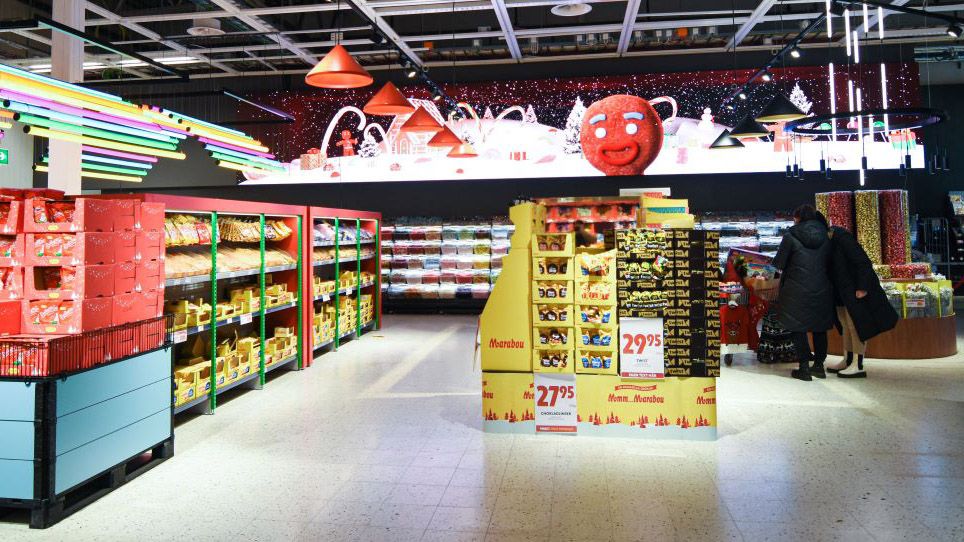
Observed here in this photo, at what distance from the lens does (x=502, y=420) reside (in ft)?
15.8

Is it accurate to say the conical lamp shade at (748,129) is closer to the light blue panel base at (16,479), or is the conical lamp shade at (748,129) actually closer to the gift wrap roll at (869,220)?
the gift wrap roll at (869,220)

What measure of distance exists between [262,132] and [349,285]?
558cm

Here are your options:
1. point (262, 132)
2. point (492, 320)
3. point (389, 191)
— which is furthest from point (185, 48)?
point (492, 320)

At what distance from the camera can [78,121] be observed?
20.7ft

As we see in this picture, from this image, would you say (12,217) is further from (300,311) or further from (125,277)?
(300,311)

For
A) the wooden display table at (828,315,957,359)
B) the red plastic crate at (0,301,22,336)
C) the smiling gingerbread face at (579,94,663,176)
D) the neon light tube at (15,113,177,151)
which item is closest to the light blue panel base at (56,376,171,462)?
the red plastic crate at (0,301,22,336)

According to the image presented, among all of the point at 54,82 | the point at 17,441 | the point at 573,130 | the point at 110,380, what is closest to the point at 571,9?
the point at 573,130

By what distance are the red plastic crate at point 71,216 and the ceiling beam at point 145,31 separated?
22.6 feet

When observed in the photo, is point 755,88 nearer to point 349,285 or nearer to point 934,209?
point 934,209

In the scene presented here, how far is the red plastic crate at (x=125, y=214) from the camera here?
4039mm

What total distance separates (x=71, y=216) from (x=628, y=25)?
347 inches

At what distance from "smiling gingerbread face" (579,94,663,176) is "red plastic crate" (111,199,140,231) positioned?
130 inches

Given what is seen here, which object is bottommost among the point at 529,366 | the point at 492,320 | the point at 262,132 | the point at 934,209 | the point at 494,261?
the point at 529,366

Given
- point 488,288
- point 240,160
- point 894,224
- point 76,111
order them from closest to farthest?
1. point 76,111
2. point 894,224
3. point 240,160
4. point 488,288
